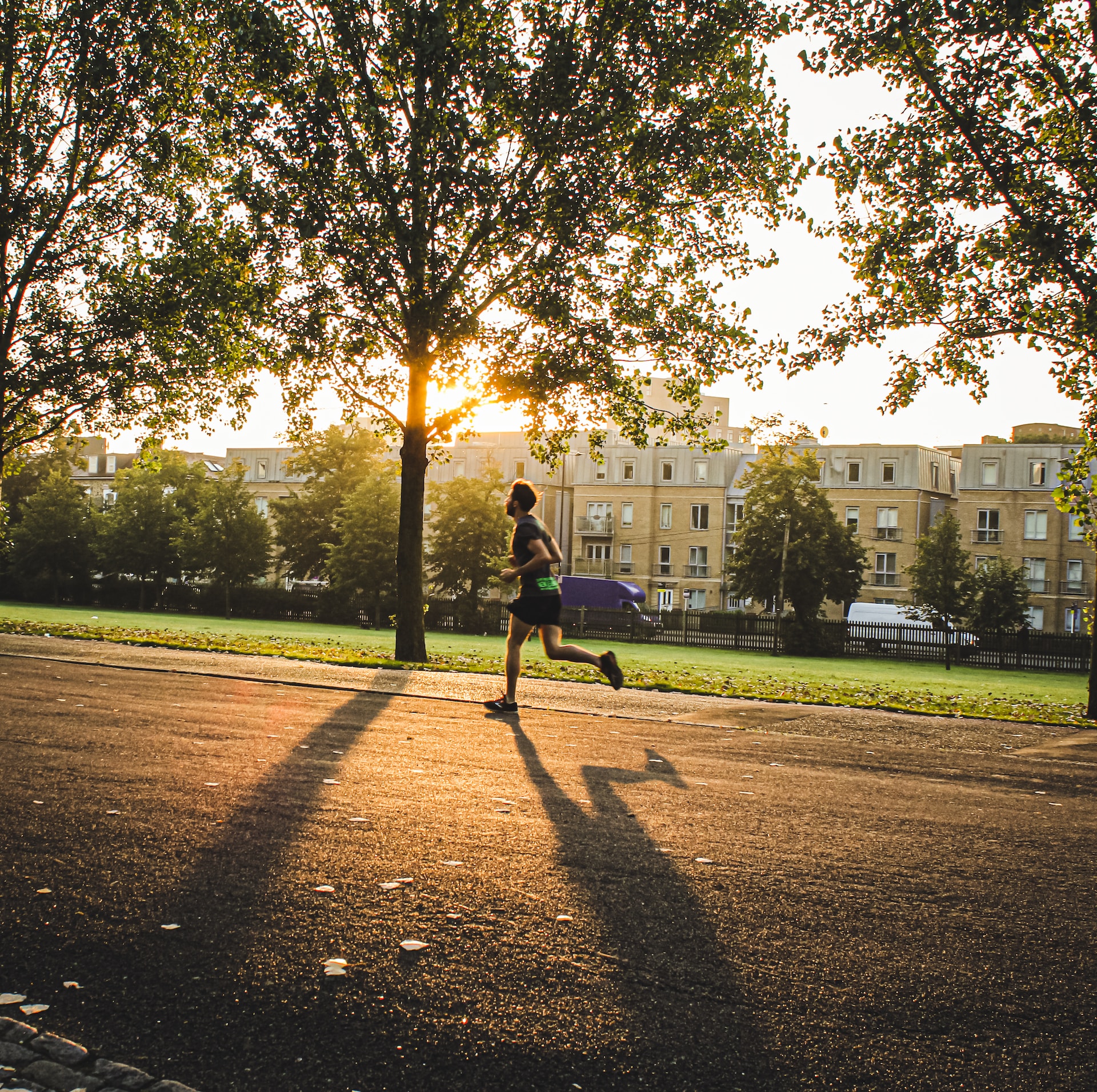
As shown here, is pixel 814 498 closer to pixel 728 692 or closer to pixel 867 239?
pixel 867 239

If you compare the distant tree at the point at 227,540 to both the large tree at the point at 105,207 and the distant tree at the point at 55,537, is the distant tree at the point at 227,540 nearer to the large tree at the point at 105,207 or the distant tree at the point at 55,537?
the distant tree at the point at 55,537

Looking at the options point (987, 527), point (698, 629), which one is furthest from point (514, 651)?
point (987, 527)

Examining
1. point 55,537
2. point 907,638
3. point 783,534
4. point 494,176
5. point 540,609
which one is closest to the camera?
point 540,609

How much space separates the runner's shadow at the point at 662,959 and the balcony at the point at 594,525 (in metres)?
80.4

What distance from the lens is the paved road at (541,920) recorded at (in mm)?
2754

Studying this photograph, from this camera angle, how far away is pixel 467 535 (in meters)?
58.2

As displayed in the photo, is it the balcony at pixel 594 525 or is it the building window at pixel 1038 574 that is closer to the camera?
the building window at pixel 1038 574

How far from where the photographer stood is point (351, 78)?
16.6m

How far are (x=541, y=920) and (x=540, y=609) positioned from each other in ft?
18.1

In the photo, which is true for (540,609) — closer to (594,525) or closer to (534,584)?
(534,584)

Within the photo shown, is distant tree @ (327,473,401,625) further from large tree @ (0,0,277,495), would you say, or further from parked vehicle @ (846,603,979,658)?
large tree @ (0,0,277,495)

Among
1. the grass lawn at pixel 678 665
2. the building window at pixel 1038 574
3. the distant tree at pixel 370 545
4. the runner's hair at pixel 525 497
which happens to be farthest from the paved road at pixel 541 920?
the building window at pixel 1038 574

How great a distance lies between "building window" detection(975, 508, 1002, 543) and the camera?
72750mm

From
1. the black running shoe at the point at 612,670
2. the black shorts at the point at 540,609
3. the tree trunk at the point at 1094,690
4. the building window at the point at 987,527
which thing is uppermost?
the building window at the point at 987,527
